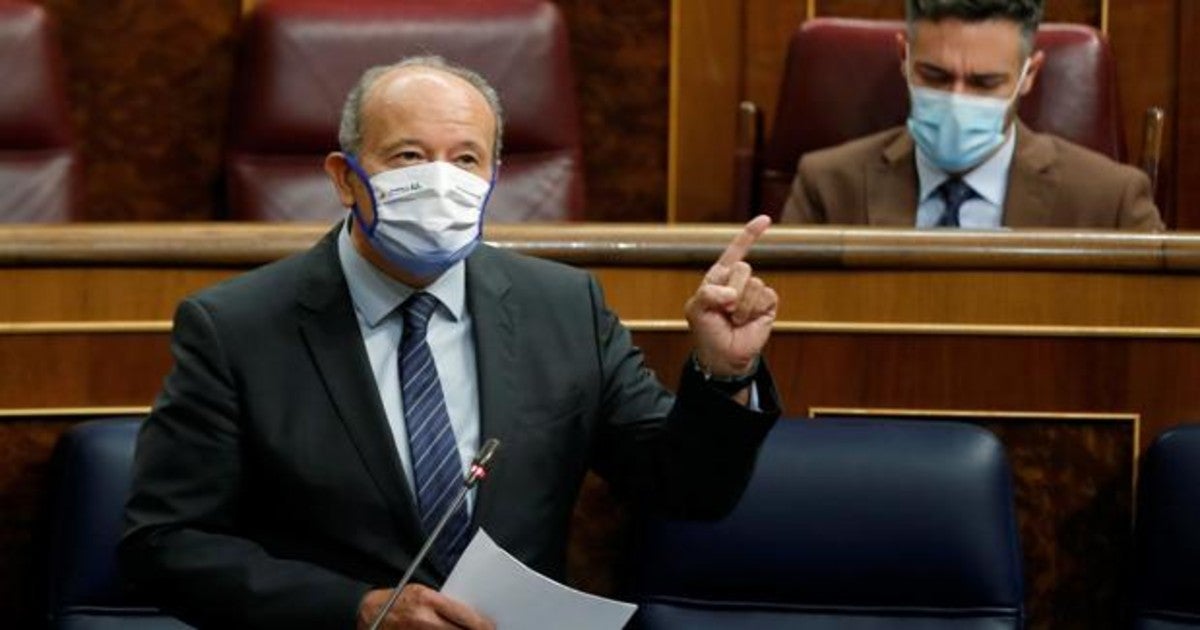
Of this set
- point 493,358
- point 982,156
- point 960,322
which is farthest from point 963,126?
Result: point 493,358

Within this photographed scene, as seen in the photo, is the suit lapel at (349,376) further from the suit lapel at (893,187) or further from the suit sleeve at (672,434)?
the suit lapel at (893,187)

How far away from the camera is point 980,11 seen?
1.56 meters

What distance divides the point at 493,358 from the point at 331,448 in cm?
8

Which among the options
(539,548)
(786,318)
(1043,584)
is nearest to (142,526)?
(539,548)

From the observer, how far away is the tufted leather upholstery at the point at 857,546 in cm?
114

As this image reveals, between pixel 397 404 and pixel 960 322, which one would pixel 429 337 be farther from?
pixel 960 322

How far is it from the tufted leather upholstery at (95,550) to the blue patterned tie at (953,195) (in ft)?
2.04

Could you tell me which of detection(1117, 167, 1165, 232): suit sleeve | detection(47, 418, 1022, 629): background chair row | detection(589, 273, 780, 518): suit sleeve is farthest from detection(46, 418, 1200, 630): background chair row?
detection(1117, 167, 1165, 232): suit sleeve

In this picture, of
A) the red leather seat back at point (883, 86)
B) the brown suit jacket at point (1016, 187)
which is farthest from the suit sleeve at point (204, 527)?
the red leather seat back at point (883, 86)

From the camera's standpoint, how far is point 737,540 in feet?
3.79

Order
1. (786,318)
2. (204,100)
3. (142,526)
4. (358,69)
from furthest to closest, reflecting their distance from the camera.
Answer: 1. (204,100)
2. (358,69)
3. (786,318)
4. (142,526)

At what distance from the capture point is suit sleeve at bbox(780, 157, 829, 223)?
1.60m

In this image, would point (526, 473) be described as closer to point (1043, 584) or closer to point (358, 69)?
point (1043, 584)

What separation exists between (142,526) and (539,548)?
171 millimetres
